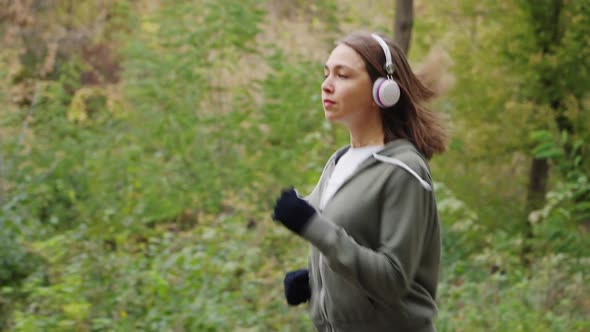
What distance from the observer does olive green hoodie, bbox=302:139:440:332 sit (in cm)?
198

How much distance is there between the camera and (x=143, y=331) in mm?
4777

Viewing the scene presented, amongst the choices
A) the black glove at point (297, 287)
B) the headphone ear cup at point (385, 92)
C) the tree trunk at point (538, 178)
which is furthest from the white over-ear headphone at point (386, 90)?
the tree trunk at point (538, 178)

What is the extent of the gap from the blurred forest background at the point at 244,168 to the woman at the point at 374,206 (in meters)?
2.53

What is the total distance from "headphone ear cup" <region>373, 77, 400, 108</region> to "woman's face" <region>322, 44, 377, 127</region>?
3 centimetres

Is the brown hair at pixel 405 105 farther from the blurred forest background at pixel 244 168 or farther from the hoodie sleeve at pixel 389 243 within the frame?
the blurred forest background at pixel 244 168

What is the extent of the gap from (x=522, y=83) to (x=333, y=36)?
278 centimetres

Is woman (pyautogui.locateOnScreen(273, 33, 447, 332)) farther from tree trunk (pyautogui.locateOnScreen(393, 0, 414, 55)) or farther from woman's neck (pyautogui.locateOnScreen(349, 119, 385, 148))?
tree trunk (pyautogui.locateOnScreen(393, 0, 414, 55))

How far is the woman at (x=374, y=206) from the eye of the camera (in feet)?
6.52

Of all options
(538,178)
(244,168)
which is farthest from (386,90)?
(538,178)

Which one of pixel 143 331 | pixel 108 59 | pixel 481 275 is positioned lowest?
pixel 481 275

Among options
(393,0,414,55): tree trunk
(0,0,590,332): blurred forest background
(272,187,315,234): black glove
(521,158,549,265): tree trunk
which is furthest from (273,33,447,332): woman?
(521,158,549,265): tree trunk

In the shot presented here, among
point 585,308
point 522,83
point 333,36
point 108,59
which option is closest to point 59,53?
point 108,59

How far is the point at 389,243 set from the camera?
79.4 inches

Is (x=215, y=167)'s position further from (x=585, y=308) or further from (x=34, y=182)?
(x=585, y=308)
